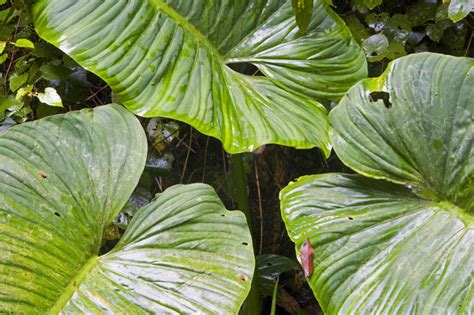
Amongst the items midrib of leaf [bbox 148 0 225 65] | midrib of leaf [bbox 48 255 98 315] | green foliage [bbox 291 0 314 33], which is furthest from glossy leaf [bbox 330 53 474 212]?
midrib of leaf [bbox 48 255 98 315]

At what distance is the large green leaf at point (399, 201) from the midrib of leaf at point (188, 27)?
312 millimetres

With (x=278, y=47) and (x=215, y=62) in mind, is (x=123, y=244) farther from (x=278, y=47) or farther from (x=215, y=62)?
(x=278, y=47)

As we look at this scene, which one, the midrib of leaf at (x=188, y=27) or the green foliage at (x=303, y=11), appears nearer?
the green foliage at (x=303, y=11)

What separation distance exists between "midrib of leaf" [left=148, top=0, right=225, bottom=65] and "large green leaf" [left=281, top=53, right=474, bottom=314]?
1.02 feet

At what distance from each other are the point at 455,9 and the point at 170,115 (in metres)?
0.76

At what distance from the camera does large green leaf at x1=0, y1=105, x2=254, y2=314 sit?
89 cm

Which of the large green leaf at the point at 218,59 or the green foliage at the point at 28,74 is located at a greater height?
the large green leaf at the point at 218,59

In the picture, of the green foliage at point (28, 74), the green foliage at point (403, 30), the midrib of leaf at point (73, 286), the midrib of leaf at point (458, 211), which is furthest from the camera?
the green foliage at point (403, 30)

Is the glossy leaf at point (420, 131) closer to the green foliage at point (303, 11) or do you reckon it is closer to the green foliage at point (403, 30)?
the green foliage at point (303, 11)

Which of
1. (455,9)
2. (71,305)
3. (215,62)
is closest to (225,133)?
(215,62)

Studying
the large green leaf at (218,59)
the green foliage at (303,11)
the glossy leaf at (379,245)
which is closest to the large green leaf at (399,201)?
the glossy leaf at (379,245)

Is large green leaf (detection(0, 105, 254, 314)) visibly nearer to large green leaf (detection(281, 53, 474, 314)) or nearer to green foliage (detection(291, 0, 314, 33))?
large green leaf (detection(281, 53, 474, 314))

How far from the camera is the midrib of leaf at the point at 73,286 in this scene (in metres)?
0.88

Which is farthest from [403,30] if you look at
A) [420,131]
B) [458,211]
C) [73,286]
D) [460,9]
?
[73,286]
